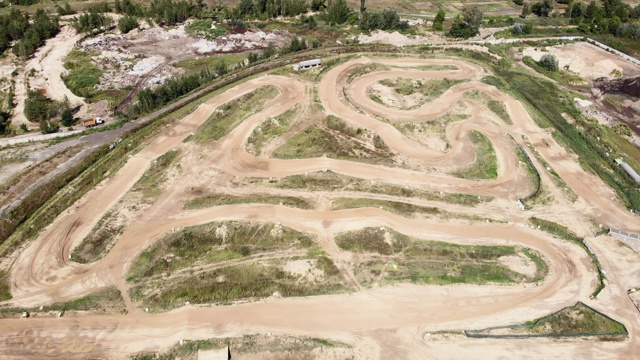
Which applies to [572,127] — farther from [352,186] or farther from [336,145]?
[352,186]

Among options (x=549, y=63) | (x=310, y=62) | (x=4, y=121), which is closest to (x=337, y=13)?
(x=310, y=62)

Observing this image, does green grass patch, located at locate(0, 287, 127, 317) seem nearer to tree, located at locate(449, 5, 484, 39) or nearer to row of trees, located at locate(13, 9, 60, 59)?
row of trees, located at locate(13, 9, 60, 59)

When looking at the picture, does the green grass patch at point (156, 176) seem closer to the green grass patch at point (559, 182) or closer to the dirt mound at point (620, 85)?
the green grass patch at point (559, 182)

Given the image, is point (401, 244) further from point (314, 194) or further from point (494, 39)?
Answer: point (494, 39)

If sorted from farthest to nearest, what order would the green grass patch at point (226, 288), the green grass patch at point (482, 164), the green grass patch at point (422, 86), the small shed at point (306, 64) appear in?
the small shed at point (306, 64), the green grass patch at point (422, 86), the green grass patch at point (482, 164), the green grass patch at point (226, 288)

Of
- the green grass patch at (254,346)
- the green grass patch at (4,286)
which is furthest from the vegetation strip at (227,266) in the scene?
the green grass patch at (4,286)
